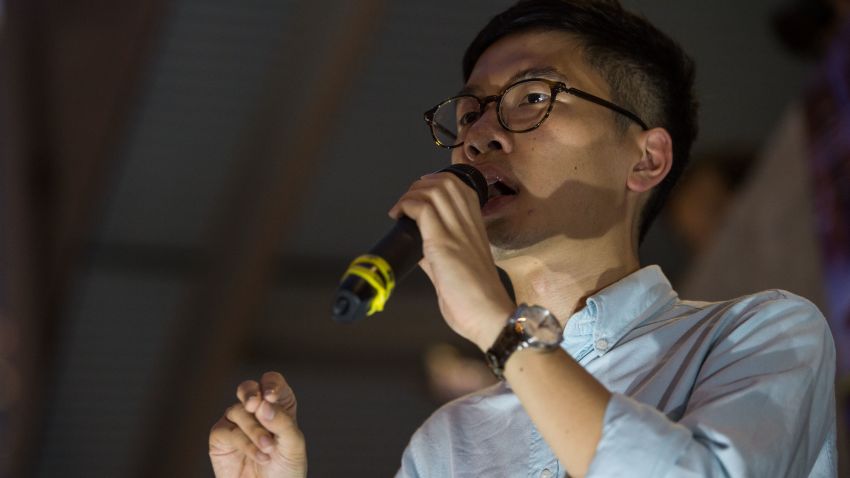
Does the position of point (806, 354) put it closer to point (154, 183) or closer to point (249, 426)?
point (249, 426)

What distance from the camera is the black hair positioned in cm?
200

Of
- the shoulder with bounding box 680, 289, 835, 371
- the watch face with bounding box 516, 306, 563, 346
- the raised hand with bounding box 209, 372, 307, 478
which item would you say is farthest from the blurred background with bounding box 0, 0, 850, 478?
the watch face with bounding box 516, 306, 563, 346

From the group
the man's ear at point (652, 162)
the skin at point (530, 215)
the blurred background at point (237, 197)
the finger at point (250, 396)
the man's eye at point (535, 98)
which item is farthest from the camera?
the blurred background at point (237, 197)

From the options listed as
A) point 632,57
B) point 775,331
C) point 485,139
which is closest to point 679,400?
point 775,331

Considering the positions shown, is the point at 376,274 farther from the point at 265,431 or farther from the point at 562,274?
the point at 562,274

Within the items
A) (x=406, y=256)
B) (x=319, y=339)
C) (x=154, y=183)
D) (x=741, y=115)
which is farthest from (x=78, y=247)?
(x=406, y=256)

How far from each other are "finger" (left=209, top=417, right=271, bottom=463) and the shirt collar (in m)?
0.48

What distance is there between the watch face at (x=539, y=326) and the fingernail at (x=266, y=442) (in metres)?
0.48

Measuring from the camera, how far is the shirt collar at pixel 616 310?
1.74 meters

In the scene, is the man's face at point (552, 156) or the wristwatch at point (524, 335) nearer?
the wristwatch at point (524, 335)

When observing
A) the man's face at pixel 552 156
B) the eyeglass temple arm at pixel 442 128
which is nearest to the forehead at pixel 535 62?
the man's face at pixel 552 156

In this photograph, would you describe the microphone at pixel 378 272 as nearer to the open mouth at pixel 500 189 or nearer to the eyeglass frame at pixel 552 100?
the open mouth at pixel 500 189

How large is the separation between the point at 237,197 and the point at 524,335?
581cm

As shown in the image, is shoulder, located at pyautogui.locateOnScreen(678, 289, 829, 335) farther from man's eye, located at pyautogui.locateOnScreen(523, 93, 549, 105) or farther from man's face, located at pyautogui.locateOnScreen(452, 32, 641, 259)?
man's eye, located at pyautogui.locateOnScreen(523, 93, 549, 105)
